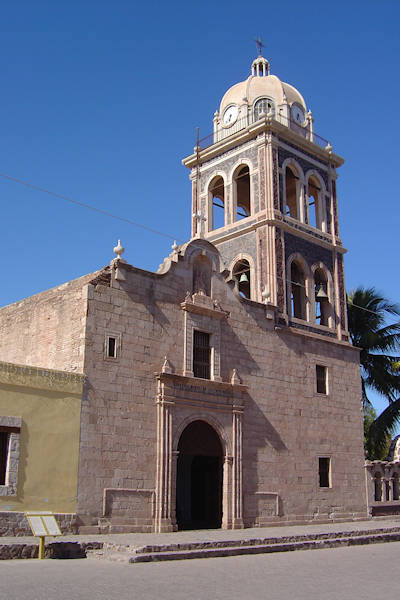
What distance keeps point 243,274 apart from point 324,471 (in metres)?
7.89

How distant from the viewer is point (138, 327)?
Answer: 58.9 feet

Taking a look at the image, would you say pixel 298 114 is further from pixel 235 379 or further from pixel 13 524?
pixel 13 524

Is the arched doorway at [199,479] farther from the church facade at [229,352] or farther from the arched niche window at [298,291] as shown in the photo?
the arched niche window at [298,291]

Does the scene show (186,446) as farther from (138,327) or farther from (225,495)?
(138,327)

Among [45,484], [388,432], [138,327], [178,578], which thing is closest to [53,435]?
[45,484]

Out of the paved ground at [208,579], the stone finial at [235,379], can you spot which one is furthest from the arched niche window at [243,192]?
the paved ground at [208,579]

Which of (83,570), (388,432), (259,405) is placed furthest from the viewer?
(388,432)

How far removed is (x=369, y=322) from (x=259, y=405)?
11.3 metres

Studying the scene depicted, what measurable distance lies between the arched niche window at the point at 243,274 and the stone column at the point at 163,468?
817cm

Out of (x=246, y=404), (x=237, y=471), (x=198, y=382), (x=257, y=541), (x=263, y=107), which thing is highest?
(x=263, y=107)

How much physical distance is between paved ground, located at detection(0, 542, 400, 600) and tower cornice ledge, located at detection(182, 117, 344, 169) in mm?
16983

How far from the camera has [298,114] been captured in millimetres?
27578

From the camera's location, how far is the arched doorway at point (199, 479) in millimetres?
20062

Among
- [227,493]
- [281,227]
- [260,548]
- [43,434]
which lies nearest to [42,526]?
[43,434]
